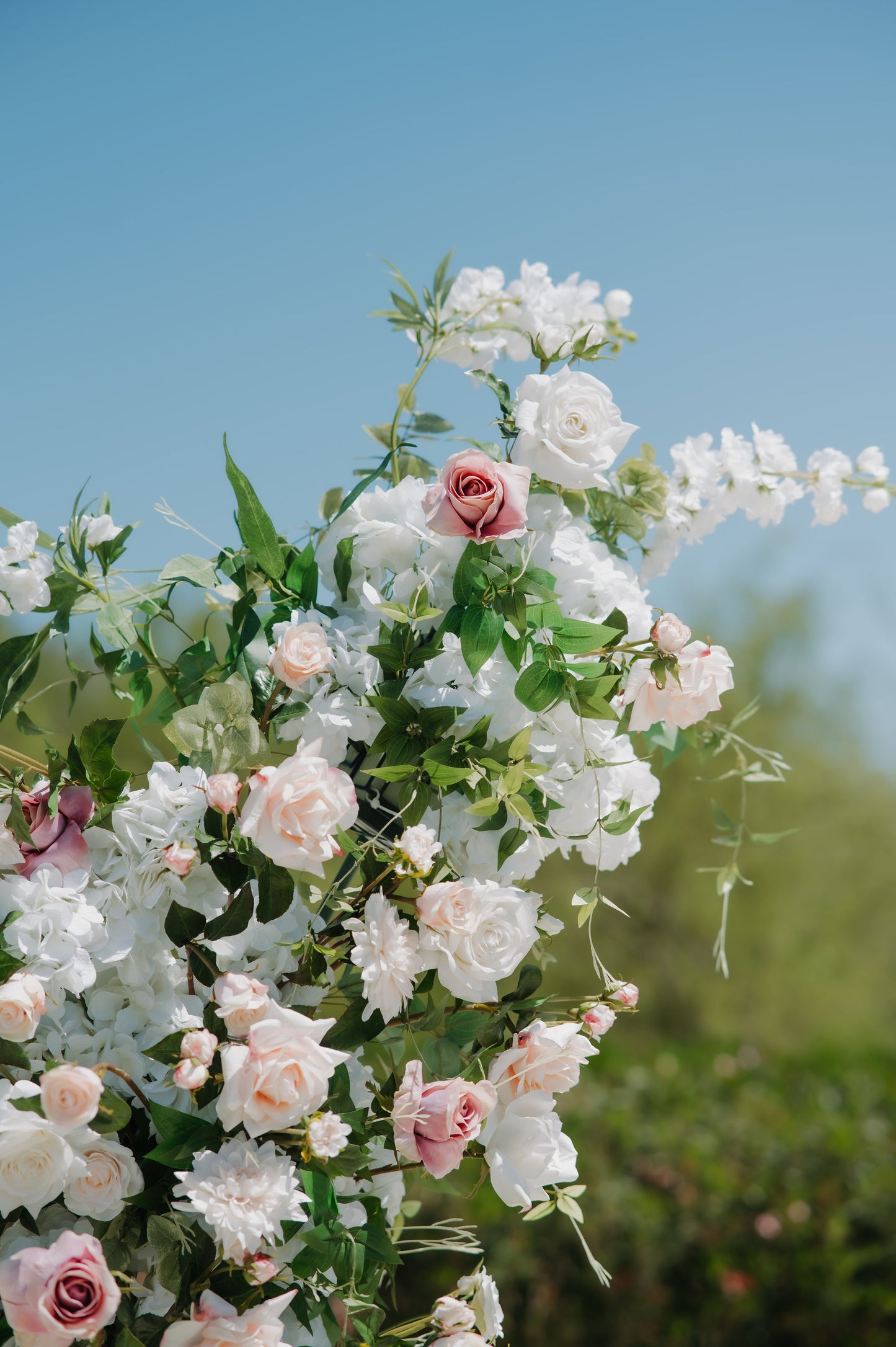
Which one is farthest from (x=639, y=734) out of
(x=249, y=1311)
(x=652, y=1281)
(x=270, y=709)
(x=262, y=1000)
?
(x=652, y=1281)

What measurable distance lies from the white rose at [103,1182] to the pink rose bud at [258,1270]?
0.42 ft

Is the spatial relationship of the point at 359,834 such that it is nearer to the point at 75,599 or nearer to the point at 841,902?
the point at 75,599

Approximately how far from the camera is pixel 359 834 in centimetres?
Result: 116

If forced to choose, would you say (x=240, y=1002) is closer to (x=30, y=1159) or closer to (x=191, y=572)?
(x=30, y=1159)

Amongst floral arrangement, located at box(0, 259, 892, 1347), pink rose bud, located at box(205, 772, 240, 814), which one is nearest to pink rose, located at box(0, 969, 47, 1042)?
floral arrangement, located at box(0, 259, 892, 1347)

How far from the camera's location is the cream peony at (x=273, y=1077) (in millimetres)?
874

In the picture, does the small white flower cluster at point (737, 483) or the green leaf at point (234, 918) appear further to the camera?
the small white flower cluster at point (737, 483)

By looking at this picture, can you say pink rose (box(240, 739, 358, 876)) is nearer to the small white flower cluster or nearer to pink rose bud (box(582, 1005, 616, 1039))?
pink rose bud (box(582, 1005, 616, 1039))

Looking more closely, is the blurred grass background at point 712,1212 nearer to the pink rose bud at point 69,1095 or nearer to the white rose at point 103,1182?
the white rose at point 103,1182

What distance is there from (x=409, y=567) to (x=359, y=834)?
32cm

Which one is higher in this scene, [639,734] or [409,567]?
[409,567]

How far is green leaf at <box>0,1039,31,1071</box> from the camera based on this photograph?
92 cm

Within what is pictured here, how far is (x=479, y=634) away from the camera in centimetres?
103

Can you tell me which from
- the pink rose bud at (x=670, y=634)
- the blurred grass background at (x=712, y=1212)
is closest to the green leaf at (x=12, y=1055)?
the pink rose bud at (x=670, y=634)
